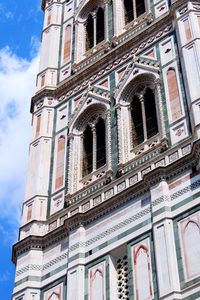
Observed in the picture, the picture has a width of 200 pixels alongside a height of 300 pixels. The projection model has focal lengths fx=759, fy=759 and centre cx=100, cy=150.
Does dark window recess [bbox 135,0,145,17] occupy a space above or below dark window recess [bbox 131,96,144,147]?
above

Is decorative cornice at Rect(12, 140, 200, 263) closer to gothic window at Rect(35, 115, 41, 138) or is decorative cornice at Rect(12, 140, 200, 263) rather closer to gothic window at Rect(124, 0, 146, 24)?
gothic window at Rect(35, 115, 41, 138)

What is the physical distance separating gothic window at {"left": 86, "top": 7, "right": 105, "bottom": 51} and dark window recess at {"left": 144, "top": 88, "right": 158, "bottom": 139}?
4.29 m

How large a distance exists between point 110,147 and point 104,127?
3.77 ft

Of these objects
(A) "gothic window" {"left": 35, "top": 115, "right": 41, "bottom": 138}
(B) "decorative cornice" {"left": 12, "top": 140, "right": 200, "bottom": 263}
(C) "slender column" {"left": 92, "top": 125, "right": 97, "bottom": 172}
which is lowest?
(B) "decorative cornice" {"left": 12, "top": 140, "right": 200, "bottom": 263}

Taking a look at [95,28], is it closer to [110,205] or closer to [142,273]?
[110,205]

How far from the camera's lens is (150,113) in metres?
17.5

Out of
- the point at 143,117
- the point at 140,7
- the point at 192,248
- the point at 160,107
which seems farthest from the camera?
the point at 140,7

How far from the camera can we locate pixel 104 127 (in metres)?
18.4

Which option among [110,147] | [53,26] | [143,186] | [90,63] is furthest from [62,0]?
[143,186]

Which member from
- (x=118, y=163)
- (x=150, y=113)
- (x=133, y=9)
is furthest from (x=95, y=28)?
(x=118, y=163)

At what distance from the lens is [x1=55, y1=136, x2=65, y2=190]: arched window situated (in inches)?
700

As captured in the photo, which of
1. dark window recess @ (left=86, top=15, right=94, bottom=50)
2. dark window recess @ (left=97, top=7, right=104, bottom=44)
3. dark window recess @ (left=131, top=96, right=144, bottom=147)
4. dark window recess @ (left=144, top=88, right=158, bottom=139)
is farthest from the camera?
dark window recess @ (left=86, top=15, right=94, bottom=50)

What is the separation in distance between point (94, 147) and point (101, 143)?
0.20 m

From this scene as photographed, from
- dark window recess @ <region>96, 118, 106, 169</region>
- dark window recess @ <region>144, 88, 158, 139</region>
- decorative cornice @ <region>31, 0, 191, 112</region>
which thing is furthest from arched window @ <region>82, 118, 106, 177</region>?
decorative cornice @ <region>31, 0, 191, 112</region>
